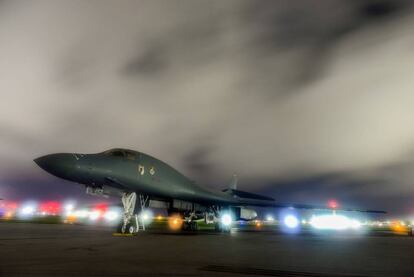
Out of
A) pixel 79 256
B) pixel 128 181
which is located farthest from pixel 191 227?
pixel 79 256

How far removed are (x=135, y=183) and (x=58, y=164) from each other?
14.2ft

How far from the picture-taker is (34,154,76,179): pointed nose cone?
52.2ft

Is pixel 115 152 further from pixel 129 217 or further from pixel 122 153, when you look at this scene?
pixel 129 217

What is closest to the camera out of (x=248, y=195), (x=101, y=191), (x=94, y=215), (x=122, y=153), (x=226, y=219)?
(x=101, y=191)

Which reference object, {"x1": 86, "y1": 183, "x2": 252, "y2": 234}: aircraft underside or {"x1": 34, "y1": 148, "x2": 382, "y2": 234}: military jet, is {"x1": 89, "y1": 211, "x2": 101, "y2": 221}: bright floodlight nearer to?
{"x1": 86, "y1": 183, "x2": 252, "y2": 234}: aircraft underside

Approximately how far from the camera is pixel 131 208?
18828mm

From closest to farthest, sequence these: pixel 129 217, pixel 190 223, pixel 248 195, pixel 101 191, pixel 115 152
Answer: pixel 101 191, pixel 129 217, pixel 115 152, pixel 190 223, pixel 248 195

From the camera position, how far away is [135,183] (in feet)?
62.2

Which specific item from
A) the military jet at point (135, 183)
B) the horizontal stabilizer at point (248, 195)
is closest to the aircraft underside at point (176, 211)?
the military jet at point (135, 183)

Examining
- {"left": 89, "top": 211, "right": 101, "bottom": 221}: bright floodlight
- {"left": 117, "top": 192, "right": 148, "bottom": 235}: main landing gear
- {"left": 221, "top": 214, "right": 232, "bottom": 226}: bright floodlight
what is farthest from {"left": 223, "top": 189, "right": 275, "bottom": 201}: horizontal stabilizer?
{"left": 89, "top": 211, "right": 101, "bottom": 221}: bright floodlight

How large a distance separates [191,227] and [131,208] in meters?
9.46

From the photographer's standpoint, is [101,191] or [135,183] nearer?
[101,191]

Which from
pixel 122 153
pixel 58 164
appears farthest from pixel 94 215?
pixel 58 164

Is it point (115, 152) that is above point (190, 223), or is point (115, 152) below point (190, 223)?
above
